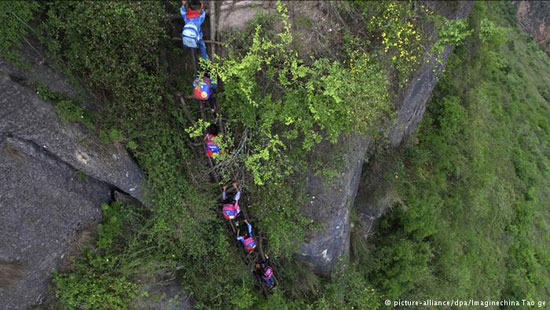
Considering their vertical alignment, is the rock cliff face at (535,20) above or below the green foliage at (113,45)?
below

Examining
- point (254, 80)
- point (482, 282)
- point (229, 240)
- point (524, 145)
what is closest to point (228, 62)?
point (254, 80)

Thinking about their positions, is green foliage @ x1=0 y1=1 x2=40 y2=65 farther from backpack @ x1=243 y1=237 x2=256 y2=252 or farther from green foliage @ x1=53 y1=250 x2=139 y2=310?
backpack @ x1=243 y1=237 x2=256 y2=252

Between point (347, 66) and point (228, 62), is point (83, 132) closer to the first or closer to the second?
point (228, 62)

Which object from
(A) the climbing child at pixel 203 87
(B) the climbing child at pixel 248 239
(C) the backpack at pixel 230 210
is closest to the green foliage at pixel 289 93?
(A) the climbing child at pixel 203 87

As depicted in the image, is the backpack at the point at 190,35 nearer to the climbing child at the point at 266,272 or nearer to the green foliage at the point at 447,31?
the green foliage at the point at 447,31

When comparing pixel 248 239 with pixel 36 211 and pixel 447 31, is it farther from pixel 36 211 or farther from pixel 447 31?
pixel 447 31
